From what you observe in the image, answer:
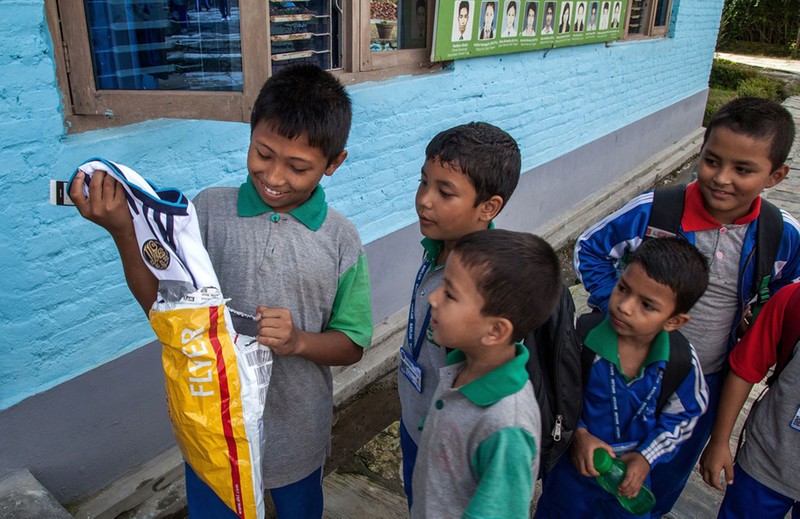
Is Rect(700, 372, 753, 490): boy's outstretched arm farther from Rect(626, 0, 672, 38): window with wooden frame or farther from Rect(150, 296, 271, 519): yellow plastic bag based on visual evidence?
Rect(626, 0, 672, 38): window with wooden frame

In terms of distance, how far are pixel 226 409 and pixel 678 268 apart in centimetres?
127

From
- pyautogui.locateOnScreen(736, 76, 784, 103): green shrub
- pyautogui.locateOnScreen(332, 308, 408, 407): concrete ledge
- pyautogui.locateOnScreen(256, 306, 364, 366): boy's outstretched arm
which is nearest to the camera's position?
pyautogui.locateOnScreen(256, 306, 364, 366): boy's outstretched arm

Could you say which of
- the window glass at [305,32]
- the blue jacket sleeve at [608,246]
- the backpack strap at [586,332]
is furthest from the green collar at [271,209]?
the window glass at [305,32]

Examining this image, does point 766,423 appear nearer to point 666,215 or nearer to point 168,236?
point 666,215

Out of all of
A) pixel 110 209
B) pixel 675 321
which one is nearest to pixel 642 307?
pixel 675 321

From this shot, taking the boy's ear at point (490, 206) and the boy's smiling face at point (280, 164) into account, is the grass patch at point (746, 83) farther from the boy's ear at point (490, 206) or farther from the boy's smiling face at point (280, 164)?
the boy's smiling face at point (280, 164)

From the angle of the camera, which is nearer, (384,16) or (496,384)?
(496,384)

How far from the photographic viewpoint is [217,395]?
1430 mm

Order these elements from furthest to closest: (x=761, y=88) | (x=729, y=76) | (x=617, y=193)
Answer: (x=729, y=76)
(x=761, y=88)
(x=617, y=193)

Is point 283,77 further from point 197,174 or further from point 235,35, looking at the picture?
point 197,174

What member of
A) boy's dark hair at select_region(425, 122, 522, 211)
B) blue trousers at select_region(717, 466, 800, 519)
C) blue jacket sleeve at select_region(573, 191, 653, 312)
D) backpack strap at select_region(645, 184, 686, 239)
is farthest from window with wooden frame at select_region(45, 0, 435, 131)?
blue trousers at select_region(717, 466, 800, 519)

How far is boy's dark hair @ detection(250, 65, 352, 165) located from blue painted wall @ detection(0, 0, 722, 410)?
955mm

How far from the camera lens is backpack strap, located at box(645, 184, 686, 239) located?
210 cm

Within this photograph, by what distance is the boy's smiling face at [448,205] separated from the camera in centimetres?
177
